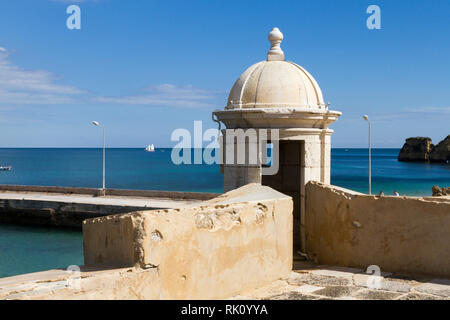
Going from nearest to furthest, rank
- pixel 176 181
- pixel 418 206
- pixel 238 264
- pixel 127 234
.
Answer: pixel 127 234 → pixel 238 264 → pixel 418 206 → pixel 176 181

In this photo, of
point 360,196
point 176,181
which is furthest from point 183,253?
point 176,181

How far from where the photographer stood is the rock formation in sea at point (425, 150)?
10606 cm

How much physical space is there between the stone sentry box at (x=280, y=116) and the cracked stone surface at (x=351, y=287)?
2.63 meters

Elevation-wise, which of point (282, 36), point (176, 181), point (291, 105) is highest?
point (282, 36)

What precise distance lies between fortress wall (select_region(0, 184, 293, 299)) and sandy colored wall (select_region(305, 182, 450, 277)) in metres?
0.91

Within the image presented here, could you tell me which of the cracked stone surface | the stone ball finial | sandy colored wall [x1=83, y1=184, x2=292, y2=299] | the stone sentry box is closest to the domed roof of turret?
the stone sentry box

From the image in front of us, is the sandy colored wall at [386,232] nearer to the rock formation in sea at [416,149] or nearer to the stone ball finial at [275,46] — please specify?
the stone ball finial at [275,46]

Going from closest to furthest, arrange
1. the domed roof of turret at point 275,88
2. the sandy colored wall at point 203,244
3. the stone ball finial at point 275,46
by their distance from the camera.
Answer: the sandy colored wall at point 203,244 → the domed roof of turret at point 275,88 → the stone ball finial at point 275,46

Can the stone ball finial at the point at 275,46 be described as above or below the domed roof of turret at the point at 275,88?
above

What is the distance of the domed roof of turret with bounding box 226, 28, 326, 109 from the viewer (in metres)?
7.71

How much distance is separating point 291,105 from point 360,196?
2476 mm

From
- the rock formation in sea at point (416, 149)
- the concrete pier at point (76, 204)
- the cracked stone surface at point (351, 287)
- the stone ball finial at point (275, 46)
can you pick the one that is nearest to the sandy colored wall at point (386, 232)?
the cracked stone surface at point (351, 287)
